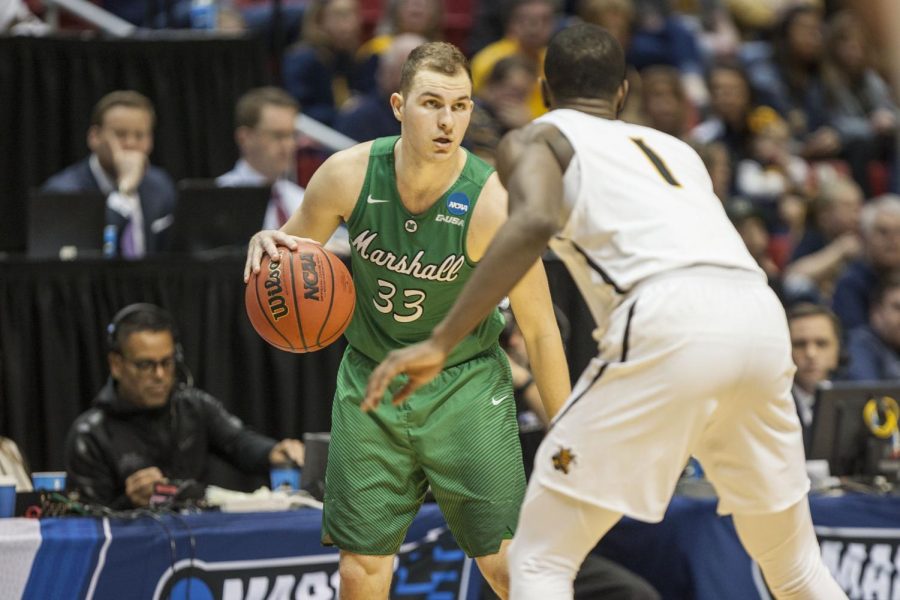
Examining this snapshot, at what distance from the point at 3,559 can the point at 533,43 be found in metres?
6.06

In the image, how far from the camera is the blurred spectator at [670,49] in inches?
444

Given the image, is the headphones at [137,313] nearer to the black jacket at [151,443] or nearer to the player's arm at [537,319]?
the black jacket at [151,443]

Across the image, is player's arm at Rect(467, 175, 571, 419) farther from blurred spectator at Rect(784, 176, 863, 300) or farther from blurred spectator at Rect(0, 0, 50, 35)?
blurred spectator at Rect(0, 0, 50, 35)

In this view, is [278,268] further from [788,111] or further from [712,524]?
[788,111]

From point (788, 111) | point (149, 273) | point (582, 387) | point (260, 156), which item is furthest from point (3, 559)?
point (788, 111)

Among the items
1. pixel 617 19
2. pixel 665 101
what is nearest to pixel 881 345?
pixel 665 101

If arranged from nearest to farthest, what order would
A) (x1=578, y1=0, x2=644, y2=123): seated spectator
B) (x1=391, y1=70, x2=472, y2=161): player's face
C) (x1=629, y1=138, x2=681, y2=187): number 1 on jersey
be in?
(x1=629, y1=138, x2=681, y2=187): number 1 on jersey, (x1=391, y1=70, x2=472, y2=161): player's face, (x1=578, y1=0, x2=644, y2=123): seated spectator

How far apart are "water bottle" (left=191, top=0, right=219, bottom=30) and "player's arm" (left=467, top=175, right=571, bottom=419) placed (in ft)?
17.5

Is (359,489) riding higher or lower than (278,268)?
lower

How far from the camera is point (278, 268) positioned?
15.0 feet

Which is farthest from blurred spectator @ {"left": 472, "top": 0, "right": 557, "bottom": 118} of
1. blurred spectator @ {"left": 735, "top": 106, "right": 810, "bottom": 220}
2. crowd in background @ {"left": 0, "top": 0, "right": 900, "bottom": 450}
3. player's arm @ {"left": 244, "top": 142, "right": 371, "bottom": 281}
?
player's arm @ {"left": 244, "top": 142, "right": 371, "bottom": 281}

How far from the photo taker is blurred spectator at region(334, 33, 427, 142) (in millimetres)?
9062

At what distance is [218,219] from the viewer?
7.48m

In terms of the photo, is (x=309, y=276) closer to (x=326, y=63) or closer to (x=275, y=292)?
(x=275, y=292)
